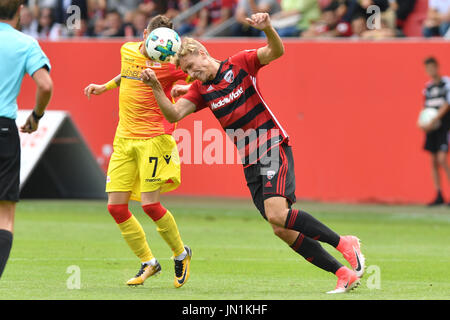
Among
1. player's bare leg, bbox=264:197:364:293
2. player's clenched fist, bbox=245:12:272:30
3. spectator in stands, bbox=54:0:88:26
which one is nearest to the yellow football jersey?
player's bare leg, bbox=264:197:364:293

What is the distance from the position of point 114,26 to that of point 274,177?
13.1 meters

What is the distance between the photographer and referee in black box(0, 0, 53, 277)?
6.69 m

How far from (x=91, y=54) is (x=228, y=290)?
11.6m

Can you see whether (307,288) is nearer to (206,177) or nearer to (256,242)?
(256,242)

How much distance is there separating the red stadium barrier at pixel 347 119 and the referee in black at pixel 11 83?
10.8 metres

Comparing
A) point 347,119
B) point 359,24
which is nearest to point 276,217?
point 347,119

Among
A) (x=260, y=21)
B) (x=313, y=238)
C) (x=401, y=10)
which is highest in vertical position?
(x=260, y=21)

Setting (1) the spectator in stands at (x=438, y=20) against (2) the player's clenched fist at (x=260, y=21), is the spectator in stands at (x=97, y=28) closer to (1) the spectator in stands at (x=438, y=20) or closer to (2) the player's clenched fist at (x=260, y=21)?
(1) the spectator in stands at (x=438, y=20)

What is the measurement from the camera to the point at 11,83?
6762mm

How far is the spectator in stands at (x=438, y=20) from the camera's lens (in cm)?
1816

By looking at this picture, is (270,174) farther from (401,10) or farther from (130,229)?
(401,10)

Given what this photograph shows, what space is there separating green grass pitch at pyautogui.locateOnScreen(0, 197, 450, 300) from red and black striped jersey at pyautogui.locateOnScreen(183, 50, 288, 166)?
1.33 meters

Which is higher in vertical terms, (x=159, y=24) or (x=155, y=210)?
(x=159, y=24)

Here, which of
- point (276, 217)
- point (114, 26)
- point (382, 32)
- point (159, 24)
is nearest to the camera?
point (276, 217)
